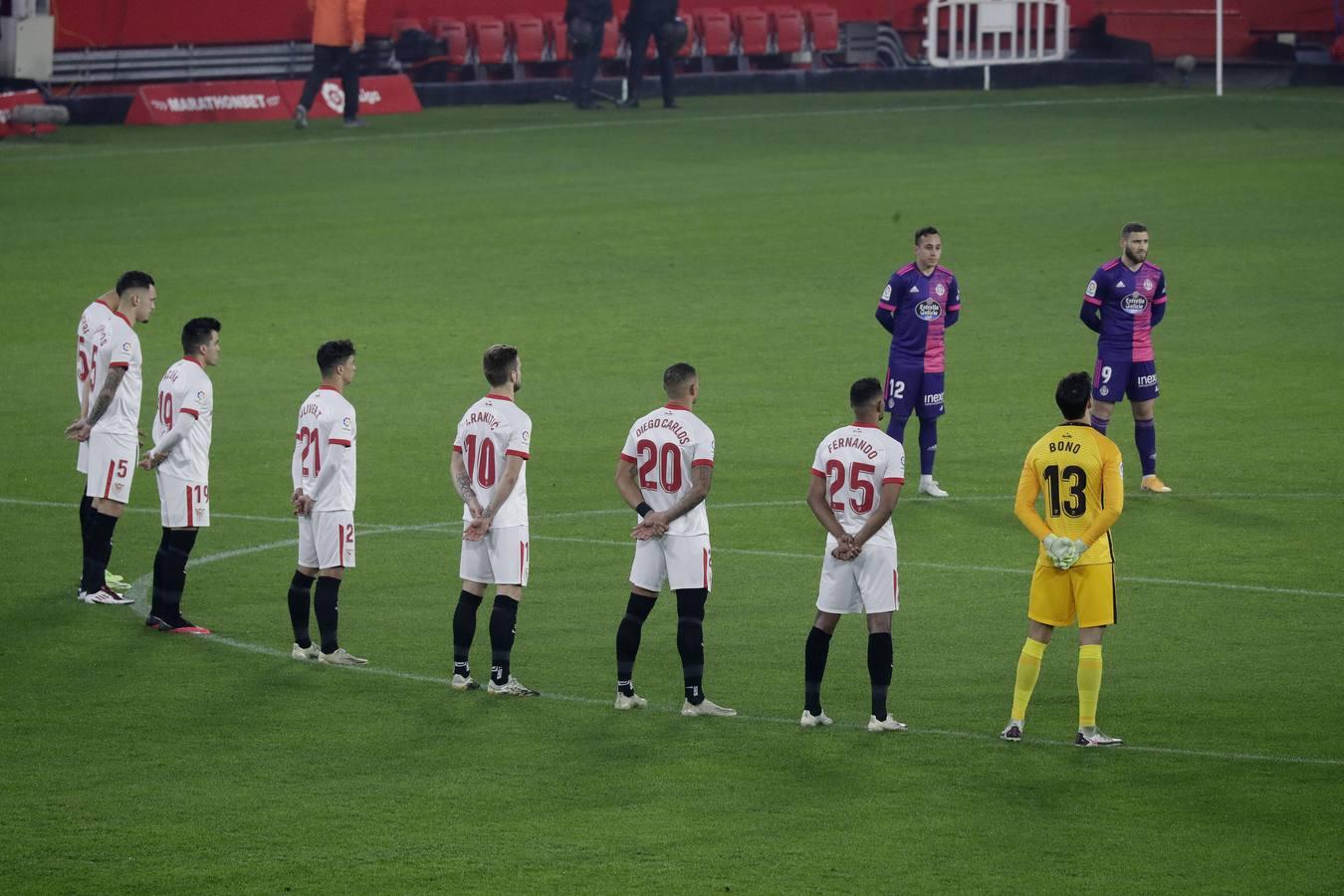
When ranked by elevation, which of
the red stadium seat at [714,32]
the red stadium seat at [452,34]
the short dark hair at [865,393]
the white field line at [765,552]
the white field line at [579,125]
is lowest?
the white field line at [765,552]

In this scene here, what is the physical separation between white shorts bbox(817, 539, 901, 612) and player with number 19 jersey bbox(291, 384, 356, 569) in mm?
3144

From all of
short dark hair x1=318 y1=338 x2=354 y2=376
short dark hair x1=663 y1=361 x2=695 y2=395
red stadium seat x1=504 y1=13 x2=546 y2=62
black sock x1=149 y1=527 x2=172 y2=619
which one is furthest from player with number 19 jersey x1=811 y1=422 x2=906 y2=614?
red stadium seat x1=504 y1=13 x2=546 y2=62

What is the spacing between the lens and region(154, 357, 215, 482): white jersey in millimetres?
13406

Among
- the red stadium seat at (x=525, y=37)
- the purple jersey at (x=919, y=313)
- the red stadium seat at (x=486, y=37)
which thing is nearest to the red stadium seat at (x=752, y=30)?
the red stadium seat at (x=525, y=37)

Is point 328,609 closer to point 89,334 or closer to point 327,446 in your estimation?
point 327,446

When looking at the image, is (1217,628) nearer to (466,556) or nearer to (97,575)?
(466,556)

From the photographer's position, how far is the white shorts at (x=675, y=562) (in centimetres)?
1166

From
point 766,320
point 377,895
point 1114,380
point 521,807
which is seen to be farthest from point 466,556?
point 766,320

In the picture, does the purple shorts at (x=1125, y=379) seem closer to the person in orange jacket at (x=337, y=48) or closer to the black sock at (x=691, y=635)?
the black sock at (x=691, y=635)

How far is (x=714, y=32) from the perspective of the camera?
143 feet

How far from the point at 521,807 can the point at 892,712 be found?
268 cm

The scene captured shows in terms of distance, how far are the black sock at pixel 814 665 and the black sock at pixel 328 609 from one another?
318 centimetres

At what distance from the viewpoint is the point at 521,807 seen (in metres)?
10.2

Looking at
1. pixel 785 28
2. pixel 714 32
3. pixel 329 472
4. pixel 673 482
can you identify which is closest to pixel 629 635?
pixel 673 482
